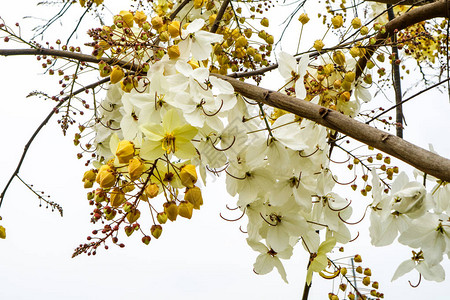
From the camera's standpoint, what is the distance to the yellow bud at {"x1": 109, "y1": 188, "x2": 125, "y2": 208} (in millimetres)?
833

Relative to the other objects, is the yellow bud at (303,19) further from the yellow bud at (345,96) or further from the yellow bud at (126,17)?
the yellow bud at (126,17)

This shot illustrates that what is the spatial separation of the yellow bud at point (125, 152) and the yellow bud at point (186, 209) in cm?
14

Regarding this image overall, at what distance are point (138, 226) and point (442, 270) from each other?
2.61 feet

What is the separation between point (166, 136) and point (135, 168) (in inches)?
3.2

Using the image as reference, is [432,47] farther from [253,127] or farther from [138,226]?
[138,226]

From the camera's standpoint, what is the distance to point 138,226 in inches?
34.2

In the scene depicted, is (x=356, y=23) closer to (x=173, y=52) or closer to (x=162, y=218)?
(x=173, y=52)

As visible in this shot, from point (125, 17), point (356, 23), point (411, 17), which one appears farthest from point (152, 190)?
point (411, 17)

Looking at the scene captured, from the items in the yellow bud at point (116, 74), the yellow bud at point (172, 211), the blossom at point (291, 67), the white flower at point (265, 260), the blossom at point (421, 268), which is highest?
the blossom at point (291, 67)

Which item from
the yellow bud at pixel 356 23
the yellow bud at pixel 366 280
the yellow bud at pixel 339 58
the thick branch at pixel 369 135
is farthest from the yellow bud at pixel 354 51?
the yellow bud at pixel 366 280

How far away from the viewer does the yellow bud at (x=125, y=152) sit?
78 cm

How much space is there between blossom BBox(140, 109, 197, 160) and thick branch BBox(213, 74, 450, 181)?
15 cm

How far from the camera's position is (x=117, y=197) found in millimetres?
833

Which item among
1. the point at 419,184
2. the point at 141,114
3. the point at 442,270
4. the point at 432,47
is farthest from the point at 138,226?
the point at 432,47
